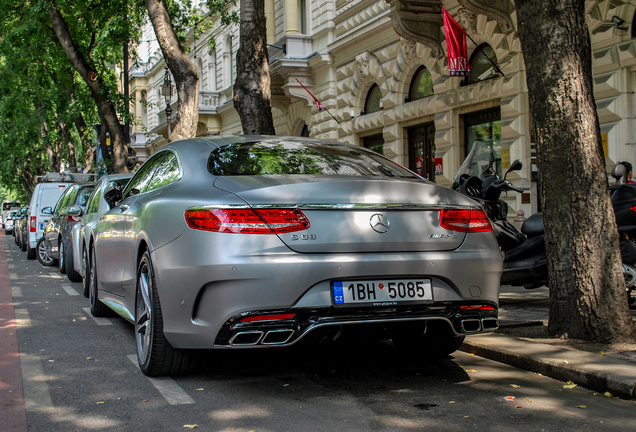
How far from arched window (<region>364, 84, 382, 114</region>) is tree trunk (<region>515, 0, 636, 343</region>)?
13.9 m

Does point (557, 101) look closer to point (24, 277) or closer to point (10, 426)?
point (10, 426)

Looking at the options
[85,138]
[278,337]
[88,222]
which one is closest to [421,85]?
[88,222]

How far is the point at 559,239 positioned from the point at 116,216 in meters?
3.58

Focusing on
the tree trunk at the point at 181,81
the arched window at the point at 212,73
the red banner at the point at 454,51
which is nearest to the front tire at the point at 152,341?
the tree trunk at the point at 181,81

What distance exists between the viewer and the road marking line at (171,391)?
4105 millimetres

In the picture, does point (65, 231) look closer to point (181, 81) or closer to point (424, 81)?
point (181, 81)

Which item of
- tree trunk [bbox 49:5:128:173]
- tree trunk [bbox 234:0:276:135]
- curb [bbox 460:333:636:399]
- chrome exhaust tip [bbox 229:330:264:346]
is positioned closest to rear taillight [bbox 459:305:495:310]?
curb [bbox 460:333:636:399]

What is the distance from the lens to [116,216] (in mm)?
6020

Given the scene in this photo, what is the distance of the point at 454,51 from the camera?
14695 mm

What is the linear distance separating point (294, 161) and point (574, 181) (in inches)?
84.3

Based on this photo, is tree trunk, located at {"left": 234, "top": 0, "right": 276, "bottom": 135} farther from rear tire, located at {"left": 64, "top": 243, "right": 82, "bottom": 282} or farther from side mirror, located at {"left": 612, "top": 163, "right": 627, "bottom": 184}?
side mirror, located at {"left": 612, "top": 163, "right": 627, "bottom": 184}

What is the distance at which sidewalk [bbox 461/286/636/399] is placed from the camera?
427 cm

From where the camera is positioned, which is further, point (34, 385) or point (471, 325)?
point (34, 385)

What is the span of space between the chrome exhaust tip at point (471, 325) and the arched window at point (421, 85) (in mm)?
13332
